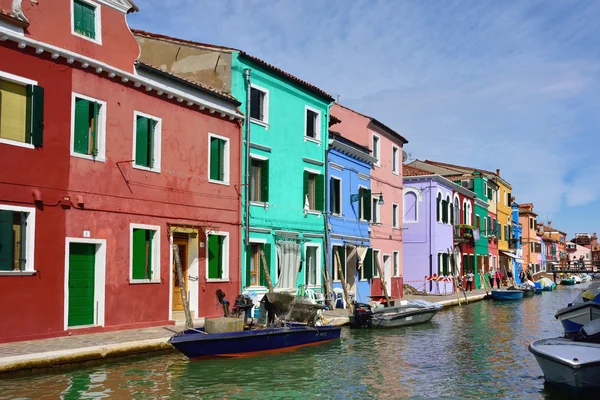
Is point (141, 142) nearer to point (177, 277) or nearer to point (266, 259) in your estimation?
point (177, 277)

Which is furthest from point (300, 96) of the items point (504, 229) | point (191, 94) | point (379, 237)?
point (504, 229)

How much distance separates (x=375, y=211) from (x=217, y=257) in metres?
12.7

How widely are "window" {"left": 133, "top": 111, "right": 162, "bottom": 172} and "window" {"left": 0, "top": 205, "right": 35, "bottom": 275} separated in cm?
344

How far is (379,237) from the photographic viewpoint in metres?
30.4

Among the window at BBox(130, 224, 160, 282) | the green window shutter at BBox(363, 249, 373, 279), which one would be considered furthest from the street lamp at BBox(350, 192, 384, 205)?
the window at BBox(130, 224, 160, 282)

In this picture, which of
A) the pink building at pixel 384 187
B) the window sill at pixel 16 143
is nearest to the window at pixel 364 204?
the pink building at pixel 384 187

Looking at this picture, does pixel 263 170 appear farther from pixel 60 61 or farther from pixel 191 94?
pixel 60 61

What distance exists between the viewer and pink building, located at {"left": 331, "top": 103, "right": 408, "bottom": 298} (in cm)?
2952

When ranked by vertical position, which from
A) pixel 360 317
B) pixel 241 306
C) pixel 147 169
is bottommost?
pixel 360 317

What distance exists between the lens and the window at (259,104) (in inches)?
832

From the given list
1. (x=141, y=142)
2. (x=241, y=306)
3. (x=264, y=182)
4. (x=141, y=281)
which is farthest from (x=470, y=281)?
(x=141, y=142)

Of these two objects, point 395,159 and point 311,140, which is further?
point 395,159

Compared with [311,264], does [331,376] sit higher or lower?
lower

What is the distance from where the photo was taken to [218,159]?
1948 cm
